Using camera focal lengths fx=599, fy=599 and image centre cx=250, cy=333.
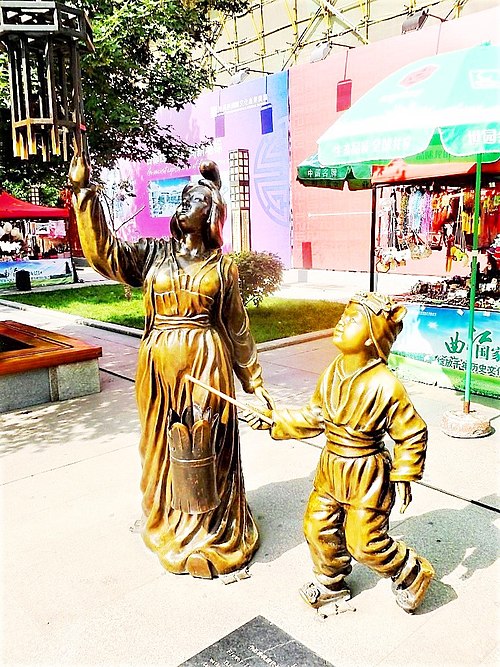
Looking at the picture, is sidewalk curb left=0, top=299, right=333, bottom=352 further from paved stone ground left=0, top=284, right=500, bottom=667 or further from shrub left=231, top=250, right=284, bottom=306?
paved stone ground left=0, top=284, right=500, bottom=667

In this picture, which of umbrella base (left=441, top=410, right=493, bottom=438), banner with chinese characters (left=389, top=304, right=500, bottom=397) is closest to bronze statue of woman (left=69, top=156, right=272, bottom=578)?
umbrella base (left=441, top=410, right=493, bottom=438)

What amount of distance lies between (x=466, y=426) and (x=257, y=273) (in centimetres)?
632

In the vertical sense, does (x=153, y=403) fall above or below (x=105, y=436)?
above

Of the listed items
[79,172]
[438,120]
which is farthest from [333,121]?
[79,172]

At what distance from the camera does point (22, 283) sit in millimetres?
17656

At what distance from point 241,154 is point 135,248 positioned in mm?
12330

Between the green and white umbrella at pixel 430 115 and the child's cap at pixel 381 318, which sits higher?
the green and white umbrella at pixel 430 115

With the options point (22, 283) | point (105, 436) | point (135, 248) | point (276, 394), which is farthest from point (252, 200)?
point (135, 248)

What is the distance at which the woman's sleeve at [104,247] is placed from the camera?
9.70 ft

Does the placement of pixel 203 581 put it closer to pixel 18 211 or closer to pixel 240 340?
pixel 240 340

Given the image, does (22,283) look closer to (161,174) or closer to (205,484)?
(161,174)

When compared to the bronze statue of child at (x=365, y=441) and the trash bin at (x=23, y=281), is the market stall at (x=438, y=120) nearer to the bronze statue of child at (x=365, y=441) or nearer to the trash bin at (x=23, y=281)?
the bronze statue of child at (x=365, y=441)

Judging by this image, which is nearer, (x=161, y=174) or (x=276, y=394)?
(x=276, y=394)

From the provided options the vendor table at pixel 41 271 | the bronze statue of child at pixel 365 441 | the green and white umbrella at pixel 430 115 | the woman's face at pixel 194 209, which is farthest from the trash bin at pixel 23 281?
the bronze statue of child at pixel 365 441
